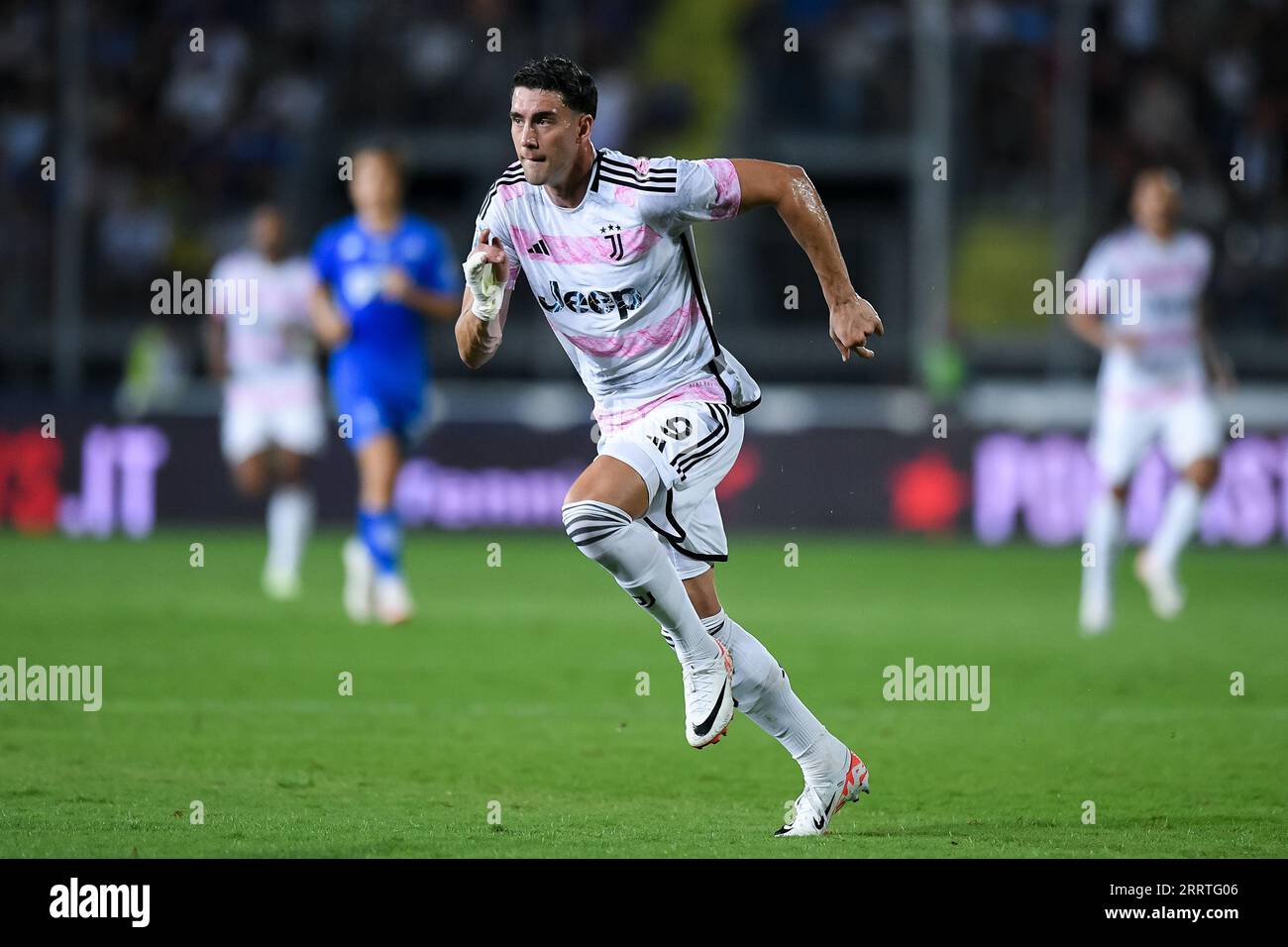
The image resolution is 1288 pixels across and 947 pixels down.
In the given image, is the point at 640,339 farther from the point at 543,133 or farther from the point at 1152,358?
the point at 1152,358

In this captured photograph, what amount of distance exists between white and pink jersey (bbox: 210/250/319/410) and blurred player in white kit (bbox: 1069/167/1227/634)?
5540 mm

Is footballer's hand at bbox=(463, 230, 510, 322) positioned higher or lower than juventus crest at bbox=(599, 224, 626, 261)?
lower

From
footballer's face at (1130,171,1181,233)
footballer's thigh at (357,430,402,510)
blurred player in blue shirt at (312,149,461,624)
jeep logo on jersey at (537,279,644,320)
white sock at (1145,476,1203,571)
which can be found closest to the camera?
jeep logo on jersey at (537,279,644,320)

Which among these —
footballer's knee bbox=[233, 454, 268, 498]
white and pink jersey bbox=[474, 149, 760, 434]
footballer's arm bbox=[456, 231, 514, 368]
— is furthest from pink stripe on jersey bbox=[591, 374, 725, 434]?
footballer's knee bbox=[233, 454, 268, 498]

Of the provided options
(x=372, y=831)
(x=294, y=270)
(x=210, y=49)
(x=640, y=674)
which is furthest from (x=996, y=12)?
(x=372, y=831)

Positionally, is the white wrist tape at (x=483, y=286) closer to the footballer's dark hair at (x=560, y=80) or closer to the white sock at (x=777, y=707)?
the footballer's dark hair at (x=560, y=80)

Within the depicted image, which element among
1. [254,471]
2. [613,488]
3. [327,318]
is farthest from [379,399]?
[613,488]

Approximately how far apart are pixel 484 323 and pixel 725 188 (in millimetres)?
811

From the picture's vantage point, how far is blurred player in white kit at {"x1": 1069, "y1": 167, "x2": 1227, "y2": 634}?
11.6 meters

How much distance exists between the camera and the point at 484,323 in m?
5.78

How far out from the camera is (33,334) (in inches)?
731

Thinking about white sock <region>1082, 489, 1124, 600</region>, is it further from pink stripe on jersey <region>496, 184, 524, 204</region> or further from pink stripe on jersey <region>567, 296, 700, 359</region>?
pink stripe on jersey <region>496, 184, 524, 204</region>

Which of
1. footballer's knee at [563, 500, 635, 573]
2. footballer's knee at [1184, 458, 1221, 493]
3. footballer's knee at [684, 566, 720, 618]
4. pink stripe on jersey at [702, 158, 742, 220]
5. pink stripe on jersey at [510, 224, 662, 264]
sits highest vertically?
footballer's knee at [1184, 458, 1221, 493]

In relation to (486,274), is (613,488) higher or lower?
lower
